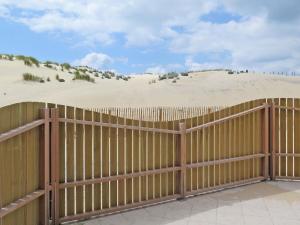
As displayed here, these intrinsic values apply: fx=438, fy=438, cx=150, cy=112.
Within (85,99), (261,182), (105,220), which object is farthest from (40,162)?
(85,99)

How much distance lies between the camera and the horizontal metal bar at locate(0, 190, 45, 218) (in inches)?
197

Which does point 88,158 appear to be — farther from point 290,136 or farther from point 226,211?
point 290,136

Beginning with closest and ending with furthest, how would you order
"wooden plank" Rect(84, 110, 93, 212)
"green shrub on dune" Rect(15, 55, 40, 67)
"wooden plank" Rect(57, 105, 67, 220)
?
"wooden plank" Rect(57, 105, 67, 220) < "wooden plank" Rect(84, 110, 93, 212) < "green shrub on dune" Rect(15, 55, 40, 67)

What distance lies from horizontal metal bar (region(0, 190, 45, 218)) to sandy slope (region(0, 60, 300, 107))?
2999 centimetres

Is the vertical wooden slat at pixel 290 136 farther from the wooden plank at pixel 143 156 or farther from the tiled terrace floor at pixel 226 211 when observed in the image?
the wooden plank at pixel 143 156

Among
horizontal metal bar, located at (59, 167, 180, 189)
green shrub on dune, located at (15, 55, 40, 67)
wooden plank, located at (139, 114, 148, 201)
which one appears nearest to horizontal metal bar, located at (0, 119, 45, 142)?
horizontal metal bar, located at (59, 167, 180, 189)

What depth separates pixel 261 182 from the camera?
9.75 meters

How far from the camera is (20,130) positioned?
527 cm

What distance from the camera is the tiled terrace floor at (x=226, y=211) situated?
666cm

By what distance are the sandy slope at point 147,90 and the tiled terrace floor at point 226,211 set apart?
29.0 metres

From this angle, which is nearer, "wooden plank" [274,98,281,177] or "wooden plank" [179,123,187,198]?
"wooden plank" [179,123,187,198]

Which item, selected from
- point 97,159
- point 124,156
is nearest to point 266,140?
point 124,156

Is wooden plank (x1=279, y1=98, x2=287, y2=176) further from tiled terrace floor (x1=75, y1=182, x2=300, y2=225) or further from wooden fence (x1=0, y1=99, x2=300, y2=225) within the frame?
tiled terrace floor (x1=75, y1=182, x2=300, y2=225)

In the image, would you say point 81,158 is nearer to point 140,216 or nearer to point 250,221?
point 140,216
